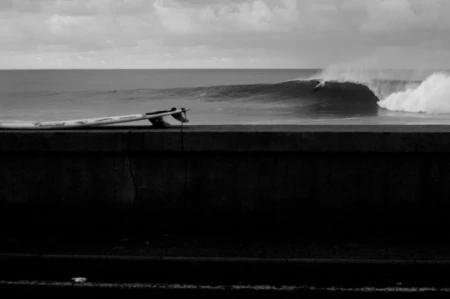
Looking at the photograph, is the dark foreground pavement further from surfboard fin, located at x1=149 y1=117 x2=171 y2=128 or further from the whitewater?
the whitewater

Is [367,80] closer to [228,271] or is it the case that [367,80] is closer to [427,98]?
[427,98]

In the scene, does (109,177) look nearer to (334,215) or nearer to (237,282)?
(237,282)

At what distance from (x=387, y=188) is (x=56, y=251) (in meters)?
2.91

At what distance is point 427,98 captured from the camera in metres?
35.9

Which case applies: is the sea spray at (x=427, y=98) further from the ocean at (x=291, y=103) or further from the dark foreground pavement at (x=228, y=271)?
the dark foreground pavement at (x=228, y=271)

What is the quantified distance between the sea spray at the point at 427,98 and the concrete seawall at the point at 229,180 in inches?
1204

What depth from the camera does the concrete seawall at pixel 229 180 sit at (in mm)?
5148

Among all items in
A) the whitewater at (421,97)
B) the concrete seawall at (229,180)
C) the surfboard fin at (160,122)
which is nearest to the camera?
the concrete seawall at (229,180)

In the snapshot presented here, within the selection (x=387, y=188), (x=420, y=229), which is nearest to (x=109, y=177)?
(x=387, y=188)

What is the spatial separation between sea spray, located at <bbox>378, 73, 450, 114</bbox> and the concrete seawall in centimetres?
3058

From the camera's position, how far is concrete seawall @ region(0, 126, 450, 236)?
515 cm

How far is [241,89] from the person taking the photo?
5009 cm

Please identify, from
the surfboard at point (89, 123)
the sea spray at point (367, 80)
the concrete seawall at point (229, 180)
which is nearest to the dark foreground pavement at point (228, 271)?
the concrete seawall at point (229, 180)

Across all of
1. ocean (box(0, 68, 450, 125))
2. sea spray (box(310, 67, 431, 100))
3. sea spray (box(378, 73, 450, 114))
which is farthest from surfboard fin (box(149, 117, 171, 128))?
sea spray (box(310, 67, 431, 100))
